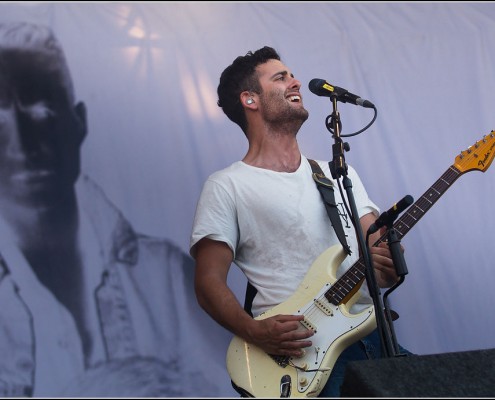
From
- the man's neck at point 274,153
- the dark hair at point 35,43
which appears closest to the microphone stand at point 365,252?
the man's neck at point 274,153

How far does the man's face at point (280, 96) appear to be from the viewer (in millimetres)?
3061

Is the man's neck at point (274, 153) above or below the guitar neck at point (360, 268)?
above

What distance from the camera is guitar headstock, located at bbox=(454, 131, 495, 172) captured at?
2717 millimetres

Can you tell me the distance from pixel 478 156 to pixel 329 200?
1.75 feet

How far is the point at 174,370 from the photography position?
3.02 m

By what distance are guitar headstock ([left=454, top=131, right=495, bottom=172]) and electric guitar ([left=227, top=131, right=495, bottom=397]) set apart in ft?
0.26

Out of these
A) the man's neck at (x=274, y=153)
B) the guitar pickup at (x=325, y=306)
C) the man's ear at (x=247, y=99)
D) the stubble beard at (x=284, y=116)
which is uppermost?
the man's ear at (x=247, y=99)

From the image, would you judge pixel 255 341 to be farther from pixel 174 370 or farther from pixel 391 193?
pixel 391 193

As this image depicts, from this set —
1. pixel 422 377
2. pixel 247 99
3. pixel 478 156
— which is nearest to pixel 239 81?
pixel 247 99

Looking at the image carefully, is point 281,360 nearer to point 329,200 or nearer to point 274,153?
point 329,200

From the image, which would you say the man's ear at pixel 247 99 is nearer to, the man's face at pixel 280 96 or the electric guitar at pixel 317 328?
the man's face at pixel 280 96

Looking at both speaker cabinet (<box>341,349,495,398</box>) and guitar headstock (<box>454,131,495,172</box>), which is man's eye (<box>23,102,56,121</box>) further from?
speaker cabinet (<box>341,349,495,398</box>)

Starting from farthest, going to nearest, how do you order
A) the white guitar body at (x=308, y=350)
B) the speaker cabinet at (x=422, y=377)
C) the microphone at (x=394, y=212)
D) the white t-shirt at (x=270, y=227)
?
the white t-shirt at (x=270, y=227), the white guitar body at (x=308, y=350), the microphone at (x=394, y=212), the speaker cabinet at (x=422, y=377)

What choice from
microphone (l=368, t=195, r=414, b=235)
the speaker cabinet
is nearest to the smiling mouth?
microphone (l=368, t=195, r=414, b=235)
